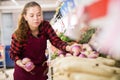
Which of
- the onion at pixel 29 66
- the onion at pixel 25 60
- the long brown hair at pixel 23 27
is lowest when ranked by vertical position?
the onion at pixel 29 66

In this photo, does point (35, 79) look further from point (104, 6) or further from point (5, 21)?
point (5, 21)

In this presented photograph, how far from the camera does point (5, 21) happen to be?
15.1 meters

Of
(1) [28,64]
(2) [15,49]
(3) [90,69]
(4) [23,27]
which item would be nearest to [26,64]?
(1) [28,64]

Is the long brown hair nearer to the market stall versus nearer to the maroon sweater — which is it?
the maroon sweater

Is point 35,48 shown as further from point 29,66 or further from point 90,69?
point 90,69

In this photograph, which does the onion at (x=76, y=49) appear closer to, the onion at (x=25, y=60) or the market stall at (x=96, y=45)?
the market stall at (x=96, y=45)

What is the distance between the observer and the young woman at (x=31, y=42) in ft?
7.28

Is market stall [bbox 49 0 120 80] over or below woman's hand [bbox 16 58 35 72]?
over

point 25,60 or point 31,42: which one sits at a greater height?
point 31,42

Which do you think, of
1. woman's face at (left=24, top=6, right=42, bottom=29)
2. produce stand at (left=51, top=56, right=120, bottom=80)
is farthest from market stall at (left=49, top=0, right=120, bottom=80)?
woman's face at (left=24, top=6, right=42, bottom=29)

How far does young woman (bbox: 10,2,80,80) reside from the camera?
222 centimetres

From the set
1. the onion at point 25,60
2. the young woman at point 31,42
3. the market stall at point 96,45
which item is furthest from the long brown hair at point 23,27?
the market stall at point 96,45

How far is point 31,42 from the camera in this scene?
2.32m

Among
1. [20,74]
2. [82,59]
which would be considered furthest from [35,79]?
[82,59]
